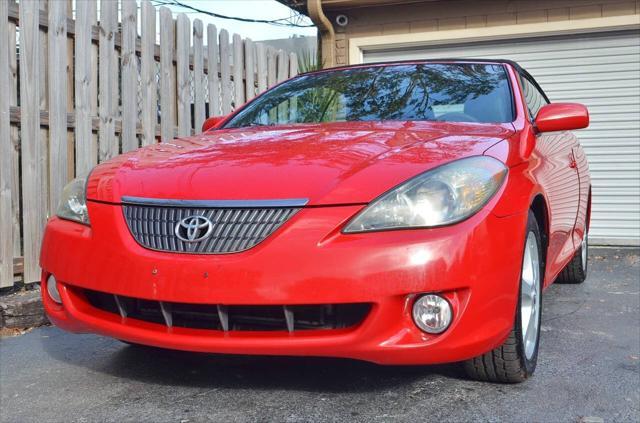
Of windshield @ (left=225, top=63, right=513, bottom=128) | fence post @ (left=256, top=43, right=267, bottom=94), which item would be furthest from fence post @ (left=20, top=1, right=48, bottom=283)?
fence post @ (left=256, top=43, right=267, bottom=94)

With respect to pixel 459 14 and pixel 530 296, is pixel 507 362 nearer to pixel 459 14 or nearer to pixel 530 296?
pixel 530 296

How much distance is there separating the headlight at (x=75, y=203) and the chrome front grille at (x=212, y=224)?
0.35 m

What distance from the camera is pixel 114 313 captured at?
2.59m

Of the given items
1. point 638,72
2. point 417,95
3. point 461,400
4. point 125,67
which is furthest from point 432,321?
point 638,72

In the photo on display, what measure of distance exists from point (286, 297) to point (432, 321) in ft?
1.54

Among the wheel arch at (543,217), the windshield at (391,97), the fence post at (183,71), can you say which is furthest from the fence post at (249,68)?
the wheel arch at (543,217)

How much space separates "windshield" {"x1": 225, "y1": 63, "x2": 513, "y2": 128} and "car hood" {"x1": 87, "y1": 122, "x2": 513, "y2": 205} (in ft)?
0.83

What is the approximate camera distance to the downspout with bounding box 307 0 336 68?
866 cm

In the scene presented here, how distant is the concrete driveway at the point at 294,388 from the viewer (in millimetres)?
2436

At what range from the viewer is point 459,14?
8.41 meters

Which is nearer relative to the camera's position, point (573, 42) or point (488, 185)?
point (488, 185)

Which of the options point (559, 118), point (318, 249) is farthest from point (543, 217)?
point (318, 249)

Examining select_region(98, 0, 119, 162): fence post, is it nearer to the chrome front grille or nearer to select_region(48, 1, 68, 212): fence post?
select_region(48, 1, 68, 212): fence post

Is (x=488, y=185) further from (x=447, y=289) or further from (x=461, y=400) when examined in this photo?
(x=461, y=400)
